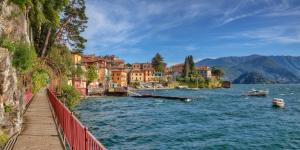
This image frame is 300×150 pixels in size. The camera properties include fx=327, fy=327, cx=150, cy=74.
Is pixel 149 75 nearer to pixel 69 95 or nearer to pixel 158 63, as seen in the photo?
pixel 158 63

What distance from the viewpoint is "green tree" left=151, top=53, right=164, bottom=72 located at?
622 ft

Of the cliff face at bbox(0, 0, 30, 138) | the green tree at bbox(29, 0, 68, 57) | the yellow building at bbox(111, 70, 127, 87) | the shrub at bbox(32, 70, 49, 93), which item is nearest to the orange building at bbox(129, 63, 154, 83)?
the yellow building at bbox(111, 70, 127, 87)

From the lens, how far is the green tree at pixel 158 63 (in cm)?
18950

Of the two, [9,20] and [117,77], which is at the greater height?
[117,77]

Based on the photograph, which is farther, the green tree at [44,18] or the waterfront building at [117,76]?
the waterfront building at [117,76]

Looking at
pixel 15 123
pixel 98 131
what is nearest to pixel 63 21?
pixel 98 131

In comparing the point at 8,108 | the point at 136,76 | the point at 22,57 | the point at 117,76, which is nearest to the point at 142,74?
the point at 136,76

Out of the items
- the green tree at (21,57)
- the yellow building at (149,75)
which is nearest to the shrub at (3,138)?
the green tree at (21,57)

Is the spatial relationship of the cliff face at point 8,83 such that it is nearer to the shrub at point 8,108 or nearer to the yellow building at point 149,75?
the shrub at point 8,108

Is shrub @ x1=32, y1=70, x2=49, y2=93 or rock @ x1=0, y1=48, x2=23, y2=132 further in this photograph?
shrub @ x1=32, y1=70, x2=49, y2=93

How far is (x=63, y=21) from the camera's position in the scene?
43.7m

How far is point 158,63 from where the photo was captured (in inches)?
7490

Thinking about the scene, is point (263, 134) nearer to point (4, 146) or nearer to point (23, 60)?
point (23, 60)

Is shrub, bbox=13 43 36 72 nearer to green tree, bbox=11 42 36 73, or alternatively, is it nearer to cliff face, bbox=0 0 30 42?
green tree, bbox=11 42 36 73
